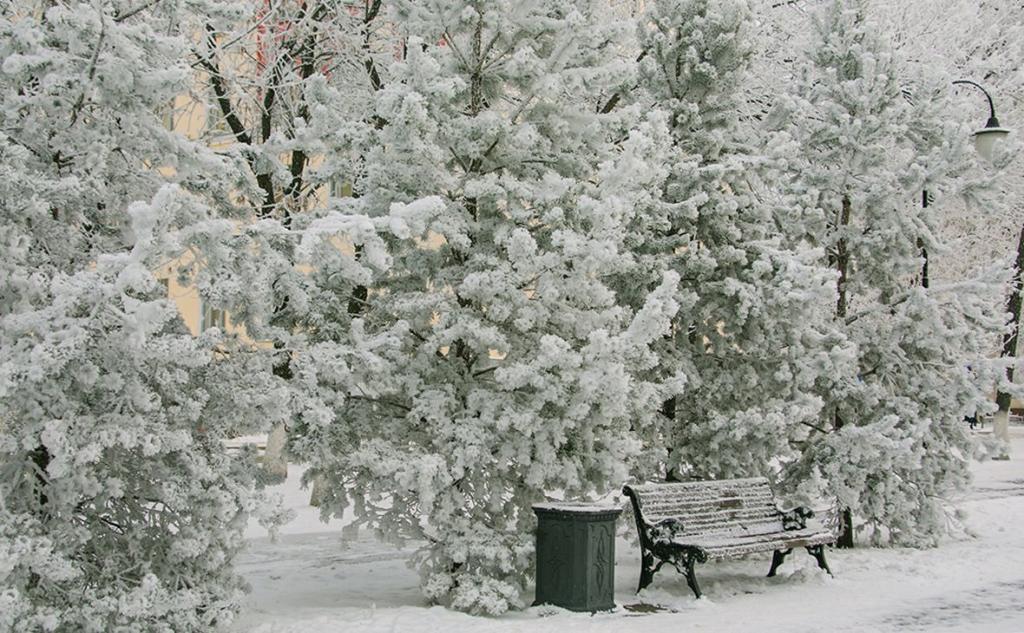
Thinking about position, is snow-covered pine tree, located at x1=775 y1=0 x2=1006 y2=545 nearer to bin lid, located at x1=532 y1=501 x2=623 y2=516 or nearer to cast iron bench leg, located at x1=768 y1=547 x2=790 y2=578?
cast iron bench leg, located at x1=768 y1=547 x2=790 y2=578

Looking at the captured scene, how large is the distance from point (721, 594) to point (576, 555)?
2123 millimetres

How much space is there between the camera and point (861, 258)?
1250cm

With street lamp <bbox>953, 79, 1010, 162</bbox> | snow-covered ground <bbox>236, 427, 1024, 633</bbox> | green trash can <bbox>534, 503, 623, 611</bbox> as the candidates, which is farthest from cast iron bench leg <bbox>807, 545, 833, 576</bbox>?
street lamp <bbox>953, 79, 1010, 162</bbox>

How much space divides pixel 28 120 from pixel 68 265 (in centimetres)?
97

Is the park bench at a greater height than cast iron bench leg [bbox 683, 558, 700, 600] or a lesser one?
greater

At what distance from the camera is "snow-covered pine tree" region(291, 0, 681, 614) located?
8.65m

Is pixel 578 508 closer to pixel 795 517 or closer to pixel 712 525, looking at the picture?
pixel 712 525

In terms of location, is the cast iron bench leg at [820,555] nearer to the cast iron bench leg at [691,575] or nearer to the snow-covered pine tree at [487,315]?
the cast iron bench leg at [691,575]

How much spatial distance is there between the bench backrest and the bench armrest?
64 millimetres

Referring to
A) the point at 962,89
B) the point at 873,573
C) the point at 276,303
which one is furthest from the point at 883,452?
the point at 962,89

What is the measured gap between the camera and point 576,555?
28.2 feet

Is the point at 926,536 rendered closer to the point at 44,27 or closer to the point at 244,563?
the point at 244,563

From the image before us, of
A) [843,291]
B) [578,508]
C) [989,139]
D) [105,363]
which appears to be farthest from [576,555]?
[989,139]

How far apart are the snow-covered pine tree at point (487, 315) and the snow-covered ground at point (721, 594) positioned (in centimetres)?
77
